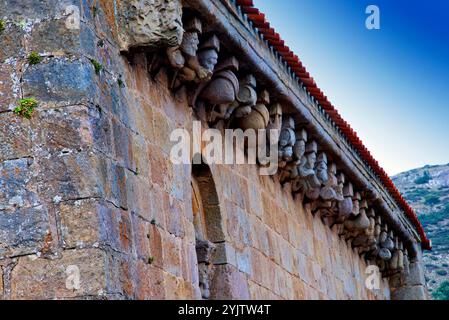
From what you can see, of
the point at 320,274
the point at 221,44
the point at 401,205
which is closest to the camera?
the point at 221,44

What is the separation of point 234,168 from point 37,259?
331cm

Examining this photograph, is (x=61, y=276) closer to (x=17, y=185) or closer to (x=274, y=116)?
(x=17, y=185)

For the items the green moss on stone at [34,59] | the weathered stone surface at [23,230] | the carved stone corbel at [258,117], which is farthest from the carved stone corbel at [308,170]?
the weathered stone surface at [23,230]

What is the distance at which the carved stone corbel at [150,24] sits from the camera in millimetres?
7293

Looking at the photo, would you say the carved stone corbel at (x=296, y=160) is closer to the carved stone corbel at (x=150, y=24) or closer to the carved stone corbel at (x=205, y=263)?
the carved stone corbel at (x=205, y=263)

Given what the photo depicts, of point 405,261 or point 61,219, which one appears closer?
point 61,219

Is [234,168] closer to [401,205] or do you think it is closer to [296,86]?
[296,86]

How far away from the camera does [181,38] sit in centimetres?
747

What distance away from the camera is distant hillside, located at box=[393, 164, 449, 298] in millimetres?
Answer: 22672

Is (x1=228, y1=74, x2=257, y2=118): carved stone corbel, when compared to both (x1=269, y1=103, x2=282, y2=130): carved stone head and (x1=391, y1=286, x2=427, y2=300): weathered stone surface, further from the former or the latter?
(x1=391, y1=286, x2=427, y2=300): weathered stone surface

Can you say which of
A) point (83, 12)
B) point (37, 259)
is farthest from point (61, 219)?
point (83, 12)

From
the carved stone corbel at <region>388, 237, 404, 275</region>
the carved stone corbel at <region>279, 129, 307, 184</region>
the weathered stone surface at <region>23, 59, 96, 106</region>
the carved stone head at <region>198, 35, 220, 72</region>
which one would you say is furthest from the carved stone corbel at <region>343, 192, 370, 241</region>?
the weathered stone surface at <region>23, 59, 96, 106</region>

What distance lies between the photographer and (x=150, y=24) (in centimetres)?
735
